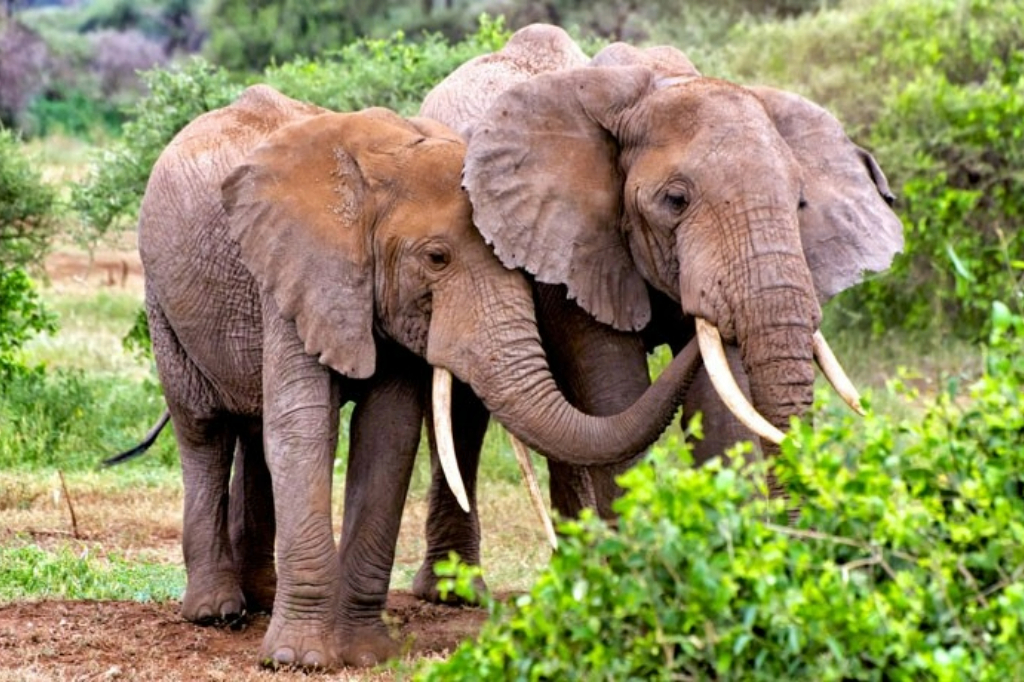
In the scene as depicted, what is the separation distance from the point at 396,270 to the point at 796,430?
101 inches

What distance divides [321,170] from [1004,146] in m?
8.18

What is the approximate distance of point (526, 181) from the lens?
719 cm

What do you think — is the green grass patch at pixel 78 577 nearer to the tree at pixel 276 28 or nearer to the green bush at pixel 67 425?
the green bush at pixel 67 425

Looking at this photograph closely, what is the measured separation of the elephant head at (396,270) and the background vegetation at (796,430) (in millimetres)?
965

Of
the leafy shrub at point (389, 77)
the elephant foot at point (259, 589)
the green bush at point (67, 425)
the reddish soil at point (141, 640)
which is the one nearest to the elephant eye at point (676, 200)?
the reddish soil at point (141, 640)

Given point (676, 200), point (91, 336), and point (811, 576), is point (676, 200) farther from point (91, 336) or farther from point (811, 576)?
point (91, 336)

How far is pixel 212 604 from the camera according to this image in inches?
304

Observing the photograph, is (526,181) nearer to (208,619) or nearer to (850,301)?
(208,619)

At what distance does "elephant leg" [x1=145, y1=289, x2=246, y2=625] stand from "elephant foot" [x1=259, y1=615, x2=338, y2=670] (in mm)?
792

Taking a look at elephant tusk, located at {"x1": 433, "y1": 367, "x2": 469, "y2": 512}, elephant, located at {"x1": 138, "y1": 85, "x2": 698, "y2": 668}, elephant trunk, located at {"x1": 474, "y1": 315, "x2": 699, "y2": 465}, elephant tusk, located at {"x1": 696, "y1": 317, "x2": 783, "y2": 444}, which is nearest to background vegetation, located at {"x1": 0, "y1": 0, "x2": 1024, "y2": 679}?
elephant tusk, located at {"x1": 696, "y1": 317, "x2": 783, "y2": 444}

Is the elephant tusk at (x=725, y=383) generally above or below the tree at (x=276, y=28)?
above

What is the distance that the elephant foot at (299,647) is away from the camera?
6.92 m

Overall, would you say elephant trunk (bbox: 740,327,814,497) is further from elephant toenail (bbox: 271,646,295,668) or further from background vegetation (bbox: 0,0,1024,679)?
elephant toenail (bbox: 271,646,295,668)

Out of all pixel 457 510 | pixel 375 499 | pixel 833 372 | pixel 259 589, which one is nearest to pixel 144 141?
pixel 457 510
